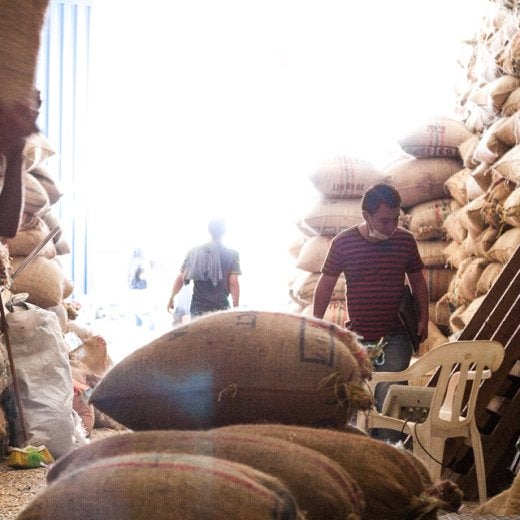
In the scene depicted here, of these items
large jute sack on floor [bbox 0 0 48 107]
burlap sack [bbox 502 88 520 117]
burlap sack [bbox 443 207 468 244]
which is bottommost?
burlap sack [bbox 443 207 468 244]

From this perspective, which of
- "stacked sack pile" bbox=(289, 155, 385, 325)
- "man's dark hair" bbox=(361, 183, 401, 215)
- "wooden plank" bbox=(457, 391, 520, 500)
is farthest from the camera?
"stacked sack pile" bbox=(289, 155, 385, 325)

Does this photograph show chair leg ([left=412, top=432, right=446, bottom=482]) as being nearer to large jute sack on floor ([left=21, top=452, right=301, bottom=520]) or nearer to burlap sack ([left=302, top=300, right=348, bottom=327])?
burlap sack ([left=302, top=300, right=348, bottom=327])

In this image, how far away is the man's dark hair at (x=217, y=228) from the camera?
5895 mm

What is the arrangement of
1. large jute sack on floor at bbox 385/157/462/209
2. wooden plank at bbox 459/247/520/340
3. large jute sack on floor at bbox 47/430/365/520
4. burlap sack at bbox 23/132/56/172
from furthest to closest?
large jute sack on floor at bbox 385/157/462/209, burlap sack at bbox 23/132/56/172, wooden plank at bbox 459/247/520/340, large jute sack on floor at bbox 47/430/365/520

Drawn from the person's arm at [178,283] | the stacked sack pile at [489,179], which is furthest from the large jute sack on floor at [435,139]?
the person's arm at [178,283]

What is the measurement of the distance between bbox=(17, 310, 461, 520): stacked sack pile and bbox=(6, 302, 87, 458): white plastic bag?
276 centimetres

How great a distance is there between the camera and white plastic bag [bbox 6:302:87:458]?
424cm

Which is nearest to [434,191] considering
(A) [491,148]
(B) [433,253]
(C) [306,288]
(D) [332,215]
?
(B) [433,253]

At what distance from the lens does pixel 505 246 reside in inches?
177

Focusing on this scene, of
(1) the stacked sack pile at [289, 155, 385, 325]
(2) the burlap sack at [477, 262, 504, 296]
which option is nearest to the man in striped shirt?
(2) the burlap sack at [477, 262, 504, 296]

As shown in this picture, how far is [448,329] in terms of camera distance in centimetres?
577

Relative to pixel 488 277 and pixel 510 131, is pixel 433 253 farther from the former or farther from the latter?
pixel 510 131

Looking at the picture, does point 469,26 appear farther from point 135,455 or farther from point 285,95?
point 135,455

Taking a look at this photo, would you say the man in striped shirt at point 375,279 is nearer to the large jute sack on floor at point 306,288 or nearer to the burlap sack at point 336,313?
the burlap sack at point 336,313
